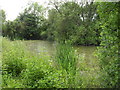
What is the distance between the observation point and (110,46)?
2.12 m

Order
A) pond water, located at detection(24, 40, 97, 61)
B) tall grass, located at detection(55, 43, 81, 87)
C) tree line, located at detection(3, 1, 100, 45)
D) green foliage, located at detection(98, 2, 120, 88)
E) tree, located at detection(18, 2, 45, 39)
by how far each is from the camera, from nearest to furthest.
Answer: green foliage, located at detection(98, 2, 120, 88)
tall grass, located at detection(55, 43, 81, 87)
pond water, located at detection(24, 40, 97, 61)
tree line, located at detection(3, 1, 100, 45)
tree, located at detection(18, 2, 45, 39)

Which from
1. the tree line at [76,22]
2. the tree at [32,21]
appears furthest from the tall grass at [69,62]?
the tree at [32,21]

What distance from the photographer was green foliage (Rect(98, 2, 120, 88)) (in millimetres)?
2035

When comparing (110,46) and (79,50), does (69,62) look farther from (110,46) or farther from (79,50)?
(79,50)

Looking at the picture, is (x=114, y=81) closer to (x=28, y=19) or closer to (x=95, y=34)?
(x=95, y=34)

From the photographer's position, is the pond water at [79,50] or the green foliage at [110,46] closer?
the green foliage at [110,46]

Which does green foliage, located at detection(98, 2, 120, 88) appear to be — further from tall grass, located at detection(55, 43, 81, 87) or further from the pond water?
the pond water

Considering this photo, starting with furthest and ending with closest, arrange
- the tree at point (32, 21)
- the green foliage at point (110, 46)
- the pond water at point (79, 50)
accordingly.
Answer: the tree at point (32, 21), the pond water at point (79, 50), the green foliage at point (110, 46)

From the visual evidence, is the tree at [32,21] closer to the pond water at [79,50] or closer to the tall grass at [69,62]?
the pond water at [79,50]

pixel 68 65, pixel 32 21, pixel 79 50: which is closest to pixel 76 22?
pixel 79 50

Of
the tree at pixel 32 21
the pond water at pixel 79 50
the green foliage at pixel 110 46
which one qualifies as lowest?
the pond water at pixel 79 50

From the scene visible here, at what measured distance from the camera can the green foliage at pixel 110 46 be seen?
6.68ft

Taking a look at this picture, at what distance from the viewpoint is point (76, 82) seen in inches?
97.0

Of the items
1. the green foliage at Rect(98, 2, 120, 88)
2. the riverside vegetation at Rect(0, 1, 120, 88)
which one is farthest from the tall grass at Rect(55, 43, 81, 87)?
the green foliage at Rect(98, 2, 120, 88)
